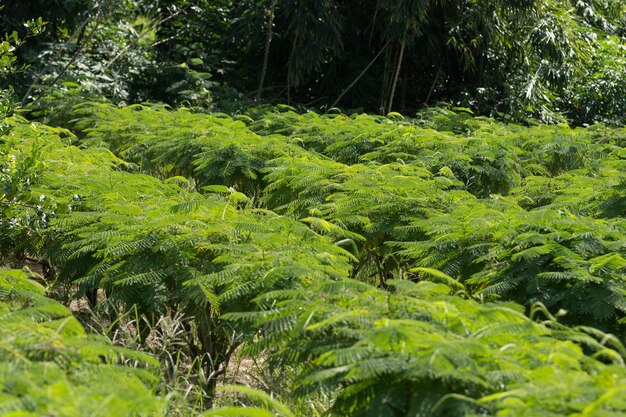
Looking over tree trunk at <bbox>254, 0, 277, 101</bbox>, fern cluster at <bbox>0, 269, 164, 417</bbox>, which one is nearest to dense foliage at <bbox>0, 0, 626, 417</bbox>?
fern cluster at <bbox>0, 269, 164, 417</bbox>

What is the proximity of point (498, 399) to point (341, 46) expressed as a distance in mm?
11184

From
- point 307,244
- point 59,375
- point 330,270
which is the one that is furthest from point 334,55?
point 59,375

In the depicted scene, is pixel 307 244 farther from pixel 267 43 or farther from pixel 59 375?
pixel 267 43

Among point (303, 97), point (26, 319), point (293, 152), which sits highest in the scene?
point (26, 319)

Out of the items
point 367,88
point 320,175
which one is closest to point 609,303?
point 320,175

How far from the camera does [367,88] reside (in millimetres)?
14164

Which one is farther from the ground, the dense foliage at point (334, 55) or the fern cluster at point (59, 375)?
the fern cluster at point (59, 375)

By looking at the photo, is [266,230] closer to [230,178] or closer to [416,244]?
[416,244]

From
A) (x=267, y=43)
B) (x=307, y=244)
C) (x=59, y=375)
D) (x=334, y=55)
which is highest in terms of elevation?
(x=59, y=375)

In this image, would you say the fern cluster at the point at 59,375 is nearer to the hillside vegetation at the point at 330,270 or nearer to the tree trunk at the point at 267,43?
the hillside vegetation at the point at 330,270

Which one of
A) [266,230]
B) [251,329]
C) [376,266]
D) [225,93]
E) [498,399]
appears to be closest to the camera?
[498,399]

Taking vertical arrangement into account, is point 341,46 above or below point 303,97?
above

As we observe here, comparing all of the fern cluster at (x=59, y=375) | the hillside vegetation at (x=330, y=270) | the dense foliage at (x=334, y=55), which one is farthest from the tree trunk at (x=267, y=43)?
the fern cluster at (x=59, y=375)

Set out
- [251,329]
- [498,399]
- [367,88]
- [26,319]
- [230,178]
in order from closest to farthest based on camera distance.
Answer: [498,399] → [26,319] → [251,329] → [230,178] → [367,88]
